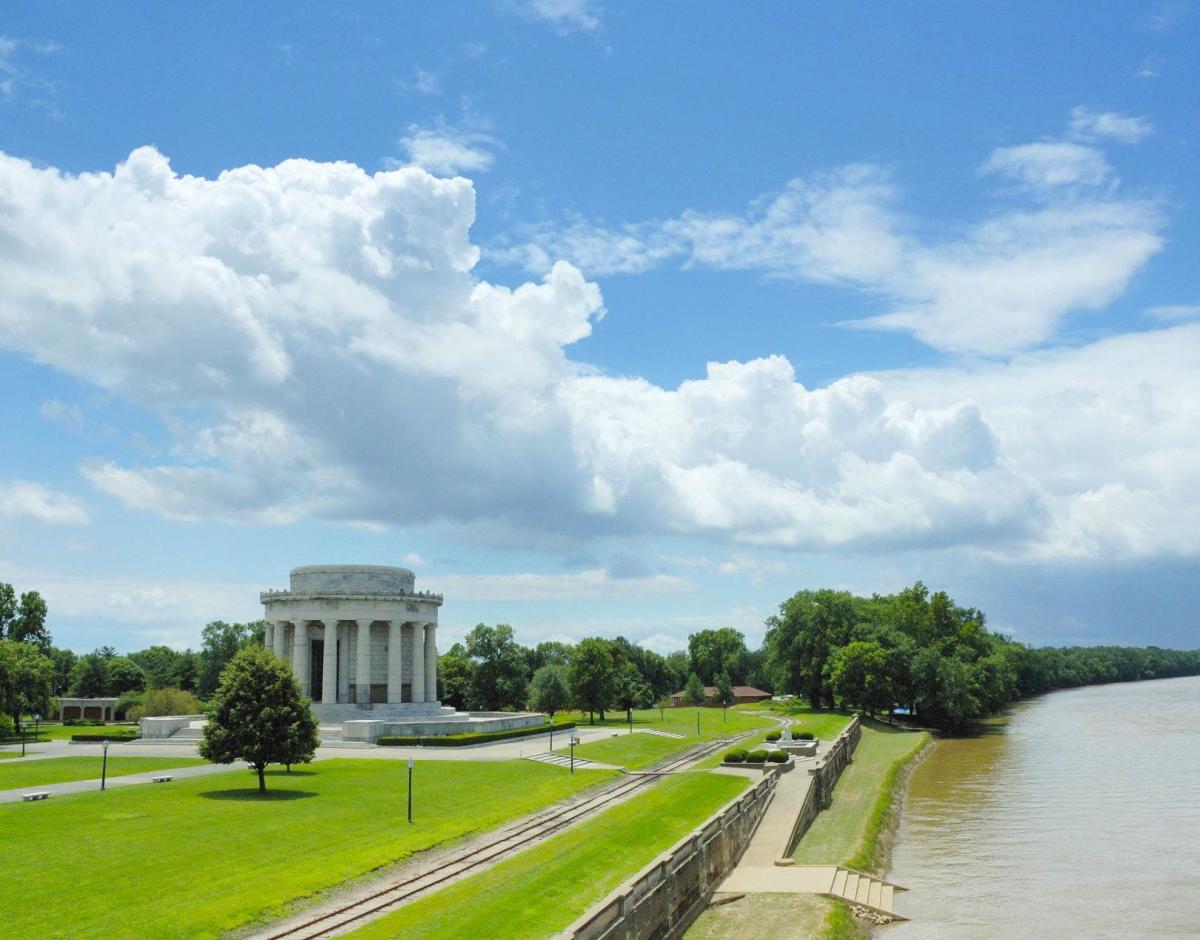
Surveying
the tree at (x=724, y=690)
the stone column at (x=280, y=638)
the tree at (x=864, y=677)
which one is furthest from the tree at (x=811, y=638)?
the stone column at (x=280, y=638)

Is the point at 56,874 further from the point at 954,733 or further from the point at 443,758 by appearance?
the point at 954,733

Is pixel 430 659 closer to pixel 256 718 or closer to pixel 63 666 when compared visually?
pixel 256 718

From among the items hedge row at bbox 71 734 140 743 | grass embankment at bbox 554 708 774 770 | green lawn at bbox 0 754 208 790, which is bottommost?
grass embankment at bbox 554 708 774 770

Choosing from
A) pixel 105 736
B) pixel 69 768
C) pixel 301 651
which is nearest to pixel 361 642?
pixel 301 651

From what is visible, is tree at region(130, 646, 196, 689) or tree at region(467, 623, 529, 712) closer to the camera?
tree at region(467, 623, 529, 712)

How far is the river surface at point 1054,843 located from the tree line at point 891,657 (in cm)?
2115

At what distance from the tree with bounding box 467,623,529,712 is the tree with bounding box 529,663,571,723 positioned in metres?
4.51

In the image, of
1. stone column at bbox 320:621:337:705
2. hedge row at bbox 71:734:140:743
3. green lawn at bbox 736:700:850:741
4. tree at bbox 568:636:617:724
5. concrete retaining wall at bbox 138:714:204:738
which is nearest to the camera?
hedge row at bbox 71:734:140:743

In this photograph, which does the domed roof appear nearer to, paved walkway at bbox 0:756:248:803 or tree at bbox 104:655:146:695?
paved walkway at bbox 0:756:248:803

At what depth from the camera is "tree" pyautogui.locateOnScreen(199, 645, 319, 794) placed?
4309cm

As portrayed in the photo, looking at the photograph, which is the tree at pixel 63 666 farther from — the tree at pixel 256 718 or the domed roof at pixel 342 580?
the tree at pixel 256 718

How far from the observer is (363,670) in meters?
78.2

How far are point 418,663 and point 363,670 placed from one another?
16.2ft

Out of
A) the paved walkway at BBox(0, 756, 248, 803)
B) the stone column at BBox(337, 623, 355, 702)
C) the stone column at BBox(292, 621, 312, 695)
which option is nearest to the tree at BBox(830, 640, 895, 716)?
the stone column at BBox(337, 623, 355, 702)
